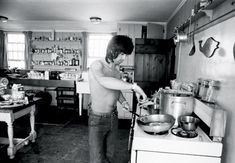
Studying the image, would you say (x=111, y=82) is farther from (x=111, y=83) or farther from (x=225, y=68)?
(x=225, y=68)

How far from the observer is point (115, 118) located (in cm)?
201

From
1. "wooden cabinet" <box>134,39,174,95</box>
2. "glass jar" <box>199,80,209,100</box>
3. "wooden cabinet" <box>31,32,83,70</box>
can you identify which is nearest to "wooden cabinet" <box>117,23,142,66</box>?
"wooden cabinet" <box>134,39,174,95</box>

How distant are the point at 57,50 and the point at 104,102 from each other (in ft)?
17.9

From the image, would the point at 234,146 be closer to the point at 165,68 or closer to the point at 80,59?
the point at 165,68

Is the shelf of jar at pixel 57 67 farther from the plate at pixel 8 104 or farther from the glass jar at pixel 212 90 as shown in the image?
the glass jar at pixel 212 90

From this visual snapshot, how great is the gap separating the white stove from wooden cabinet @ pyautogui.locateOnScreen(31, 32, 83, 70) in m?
5.38

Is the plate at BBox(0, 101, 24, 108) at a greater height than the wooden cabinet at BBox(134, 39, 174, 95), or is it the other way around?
the wooden cabinet at BBox(134, 39, 174, 95)

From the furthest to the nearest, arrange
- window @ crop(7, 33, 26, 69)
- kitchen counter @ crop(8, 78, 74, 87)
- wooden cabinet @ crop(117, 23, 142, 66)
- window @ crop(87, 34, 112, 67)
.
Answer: window @ crop(7, 33, 26, 69) < window @ crop(87, 34, 112, 67) < wooden cabinet @ crop(117, 23, 142, 66) < kitchen counter @ crop(8, 78, 74, 87)

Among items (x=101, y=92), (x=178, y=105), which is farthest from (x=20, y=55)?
(x=178, y=105)

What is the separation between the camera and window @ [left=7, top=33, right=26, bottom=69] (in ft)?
22.9

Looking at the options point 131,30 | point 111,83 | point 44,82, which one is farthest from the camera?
point 131,30

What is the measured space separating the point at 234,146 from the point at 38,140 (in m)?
3.40

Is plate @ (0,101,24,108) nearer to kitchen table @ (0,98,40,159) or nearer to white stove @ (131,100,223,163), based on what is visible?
kitchen table @ (0,98,40,159)

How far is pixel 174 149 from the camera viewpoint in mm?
1581
